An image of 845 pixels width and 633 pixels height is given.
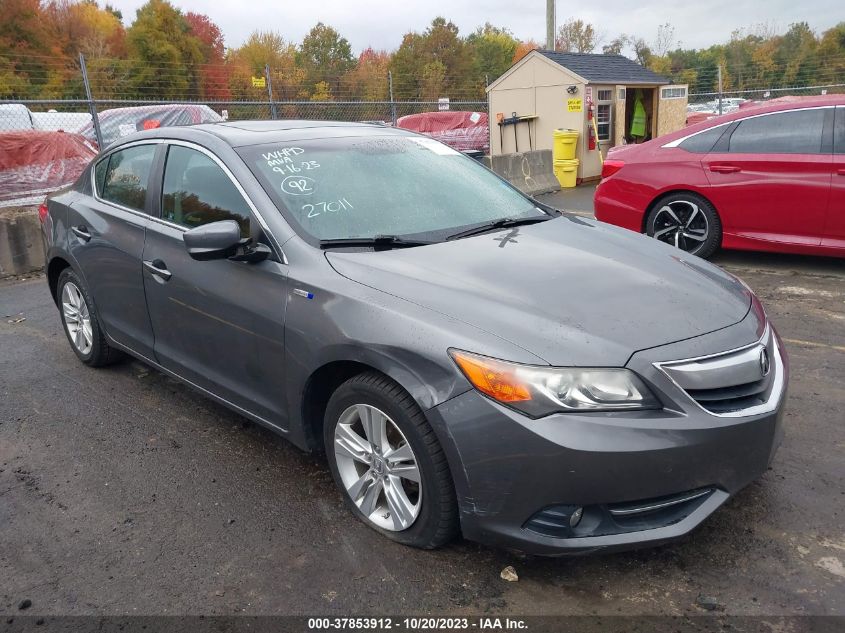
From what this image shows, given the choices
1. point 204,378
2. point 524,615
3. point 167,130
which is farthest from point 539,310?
point 167,130

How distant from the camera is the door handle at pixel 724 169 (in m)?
6.72

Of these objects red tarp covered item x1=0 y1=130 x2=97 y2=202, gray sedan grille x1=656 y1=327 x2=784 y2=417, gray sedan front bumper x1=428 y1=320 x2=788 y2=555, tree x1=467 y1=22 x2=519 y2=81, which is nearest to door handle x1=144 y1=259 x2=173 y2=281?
gray sedan front bumper x1=428 y1=320 x2=788 y2=555

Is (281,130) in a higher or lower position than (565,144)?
higher

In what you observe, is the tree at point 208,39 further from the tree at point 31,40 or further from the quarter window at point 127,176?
the quarter window at point 127,176

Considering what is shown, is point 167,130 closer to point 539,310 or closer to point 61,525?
point 61,525

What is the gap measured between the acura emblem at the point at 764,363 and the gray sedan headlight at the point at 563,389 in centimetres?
57

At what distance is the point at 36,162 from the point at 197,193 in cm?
1224

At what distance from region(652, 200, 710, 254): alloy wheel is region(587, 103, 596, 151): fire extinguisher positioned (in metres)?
7.65

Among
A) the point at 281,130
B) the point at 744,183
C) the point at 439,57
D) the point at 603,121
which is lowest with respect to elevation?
the point at 744,183

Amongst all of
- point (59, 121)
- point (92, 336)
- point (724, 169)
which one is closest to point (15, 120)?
point (59, 121)

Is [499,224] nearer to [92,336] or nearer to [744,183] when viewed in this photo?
[92,336]

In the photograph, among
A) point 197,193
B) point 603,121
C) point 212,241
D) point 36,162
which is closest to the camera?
point 212,241

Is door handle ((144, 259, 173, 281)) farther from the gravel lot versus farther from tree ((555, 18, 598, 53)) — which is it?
tree ((555, 18, 598, 53))

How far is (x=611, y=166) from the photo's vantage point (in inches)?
299
